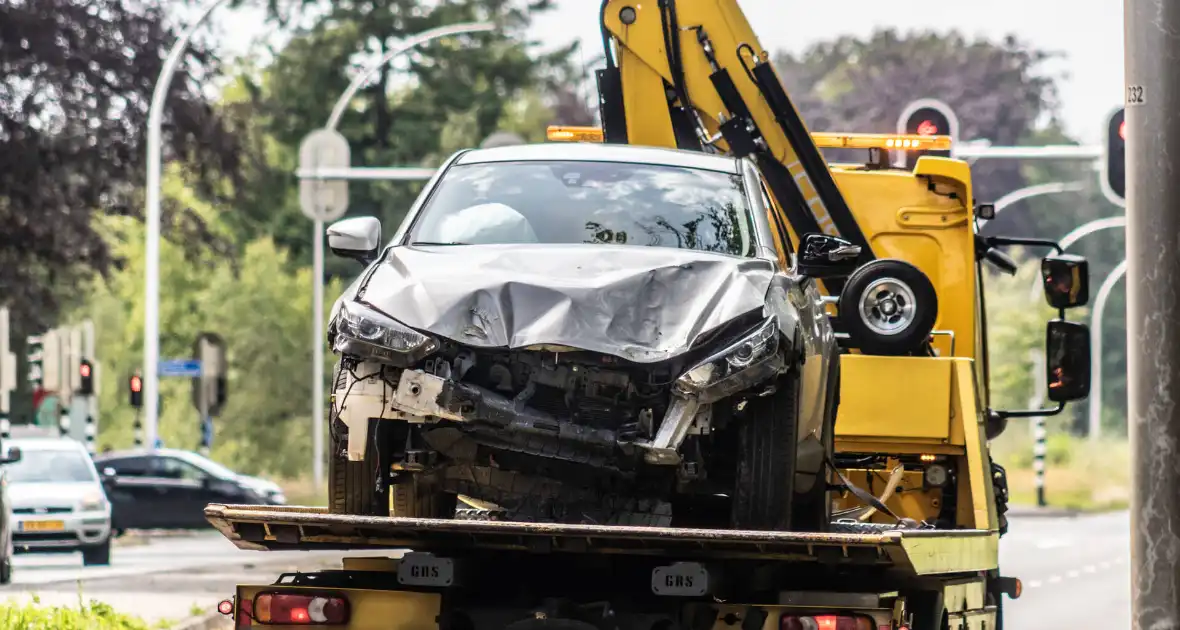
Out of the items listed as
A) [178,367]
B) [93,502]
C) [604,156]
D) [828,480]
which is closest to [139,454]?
[178,367]

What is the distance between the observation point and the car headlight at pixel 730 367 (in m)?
8.43

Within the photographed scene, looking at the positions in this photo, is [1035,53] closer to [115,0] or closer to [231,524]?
[115,0]

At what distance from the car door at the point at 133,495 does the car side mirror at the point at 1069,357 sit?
26.0 metres

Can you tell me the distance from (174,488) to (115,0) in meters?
7.85

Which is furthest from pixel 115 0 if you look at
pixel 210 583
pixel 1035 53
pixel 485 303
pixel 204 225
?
pixel 1035 53

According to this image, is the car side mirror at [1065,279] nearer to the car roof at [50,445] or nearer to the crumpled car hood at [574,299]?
the crumpled car hood at [574,299]

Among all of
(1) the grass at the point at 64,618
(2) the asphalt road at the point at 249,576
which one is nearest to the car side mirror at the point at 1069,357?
(1) the grass at the point at 64,618

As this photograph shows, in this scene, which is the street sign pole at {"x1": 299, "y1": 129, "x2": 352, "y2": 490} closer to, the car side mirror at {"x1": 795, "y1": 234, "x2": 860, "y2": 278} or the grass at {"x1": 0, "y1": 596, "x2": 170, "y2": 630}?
the grass at {"x1": 0, "y1": 596, "x2": 170, "y2": 630}

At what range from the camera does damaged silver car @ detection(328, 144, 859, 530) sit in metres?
8.48

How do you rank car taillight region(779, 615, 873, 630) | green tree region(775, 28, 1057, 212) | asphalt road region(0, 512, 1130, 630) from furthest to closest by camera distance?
green tree region(775, 28, 1057, 212) < asphalt road region(0, 512, 1130, 630) < car taillight region(779, 615, 873, 630)

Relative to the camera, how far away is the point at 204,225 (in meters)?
39.5

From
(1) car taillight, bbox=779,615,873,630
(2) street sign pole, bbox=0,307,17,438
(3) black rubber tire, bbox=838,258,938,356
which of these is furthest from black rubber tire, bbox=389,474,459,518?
(2) street sign pole, bbox=0,307,17,438

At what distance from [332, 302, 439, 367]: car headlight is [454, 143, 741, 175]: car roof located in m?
1.99

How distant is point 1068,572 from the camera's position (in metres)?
27.9
